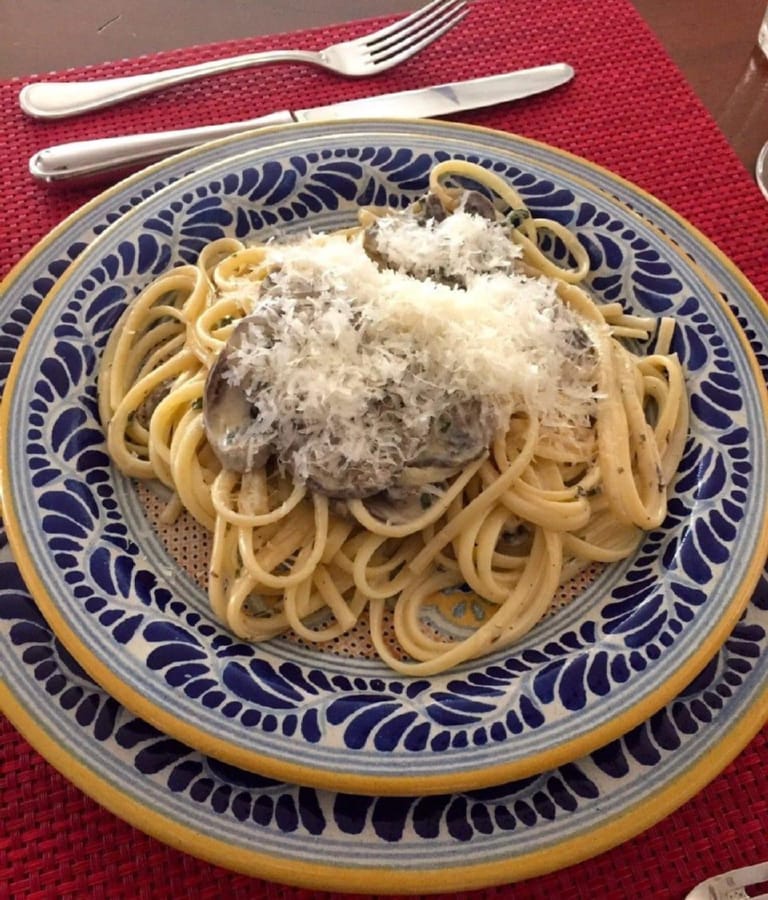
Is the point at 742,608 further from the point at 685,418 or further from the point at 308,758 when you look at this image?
the point at 308,758

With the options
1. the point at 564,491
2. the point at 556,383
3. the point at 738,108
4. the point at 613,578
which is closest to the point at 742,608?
the point at 613,578

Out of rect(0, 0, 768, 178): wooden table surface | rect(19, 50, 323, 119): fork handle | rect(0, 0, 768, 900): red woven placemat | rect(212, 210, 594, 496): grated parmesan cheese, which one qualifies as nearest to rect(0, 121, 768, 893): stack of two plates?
rect(0, 0, 768, 900): red woven placemat

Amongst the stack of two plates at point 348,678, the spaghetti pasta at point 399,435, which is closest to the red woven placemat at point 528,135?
the stack of two plates at point 348,678

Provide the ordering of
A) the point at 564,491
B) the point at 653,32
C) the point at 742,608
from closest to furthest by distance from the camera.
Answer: the point at 742,608 → the point at 564,491 → the point at 653,32

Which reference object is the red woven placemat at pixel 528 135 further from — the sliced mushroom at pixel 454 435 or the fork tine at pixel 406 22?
the sliced mushroom at pixel 454 435

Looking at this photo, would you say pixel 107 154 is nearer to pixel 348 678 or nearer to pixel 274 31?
pixel 274 31

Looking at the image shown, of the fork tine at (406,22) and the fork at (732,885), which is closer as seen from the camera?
the fork at (732,885)

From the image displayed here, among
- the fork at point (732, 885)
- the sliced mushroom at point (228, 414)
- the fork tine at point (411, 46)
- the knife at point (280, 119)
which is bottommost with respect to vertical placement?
the fork at point (732, 885)

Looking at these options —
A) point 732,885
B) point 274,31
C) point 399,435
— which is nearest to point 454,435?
point 399,435
